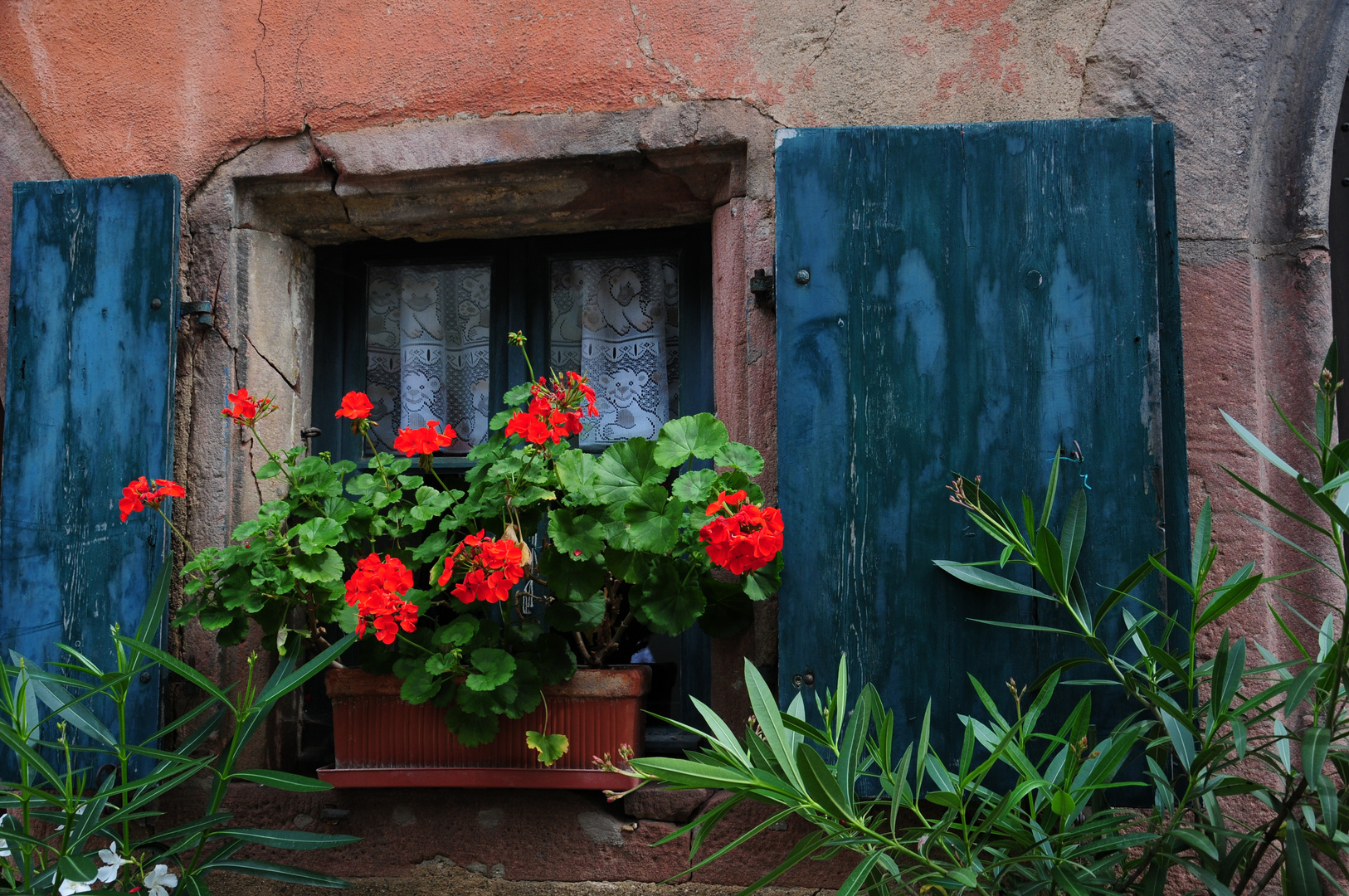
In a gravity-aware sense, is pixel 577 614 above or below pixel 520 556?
below

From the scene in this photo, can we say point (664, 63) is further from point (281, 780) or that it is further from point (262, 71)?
point (281, 780)

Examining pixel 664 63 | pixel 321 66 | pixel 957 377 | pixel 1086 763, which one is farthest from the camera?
pixel 321 66

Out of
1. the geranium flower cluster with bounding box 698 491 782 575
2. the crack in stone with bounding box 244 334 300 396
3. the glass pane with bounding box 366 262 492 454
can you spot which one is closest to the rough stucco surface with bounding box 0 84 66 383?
the crack in stone with bounding box 244 334 300 396

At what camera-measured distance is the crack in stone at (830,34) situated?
2293 mm

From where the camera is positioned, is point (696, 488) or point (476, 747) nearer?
point (696, 488)

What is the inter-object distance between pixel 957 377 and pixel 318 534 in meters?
1.26

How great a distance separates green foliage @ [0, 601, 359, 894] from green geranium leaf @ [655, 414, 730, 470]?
0.67m

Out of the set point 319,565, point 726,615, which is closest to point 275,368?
point 319,565

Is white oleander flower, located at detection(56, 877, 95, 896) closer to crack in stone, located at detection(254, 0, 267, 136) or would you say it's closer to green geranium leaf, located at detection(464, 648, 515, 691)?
green geranium leaf, located at detection(464, 648, 515, 691)

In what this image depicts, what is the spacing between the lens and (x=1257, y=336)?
2.12 metres

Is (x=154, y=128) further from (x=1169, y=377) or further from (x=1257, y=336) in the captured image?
(x=1257, y=336)

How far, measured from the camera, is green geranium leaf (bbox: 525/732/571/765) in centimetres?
192

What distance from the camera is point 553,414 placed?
192 centimetres

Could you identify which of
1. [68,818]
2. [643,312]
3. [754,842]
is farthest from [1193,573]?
[68,818]
